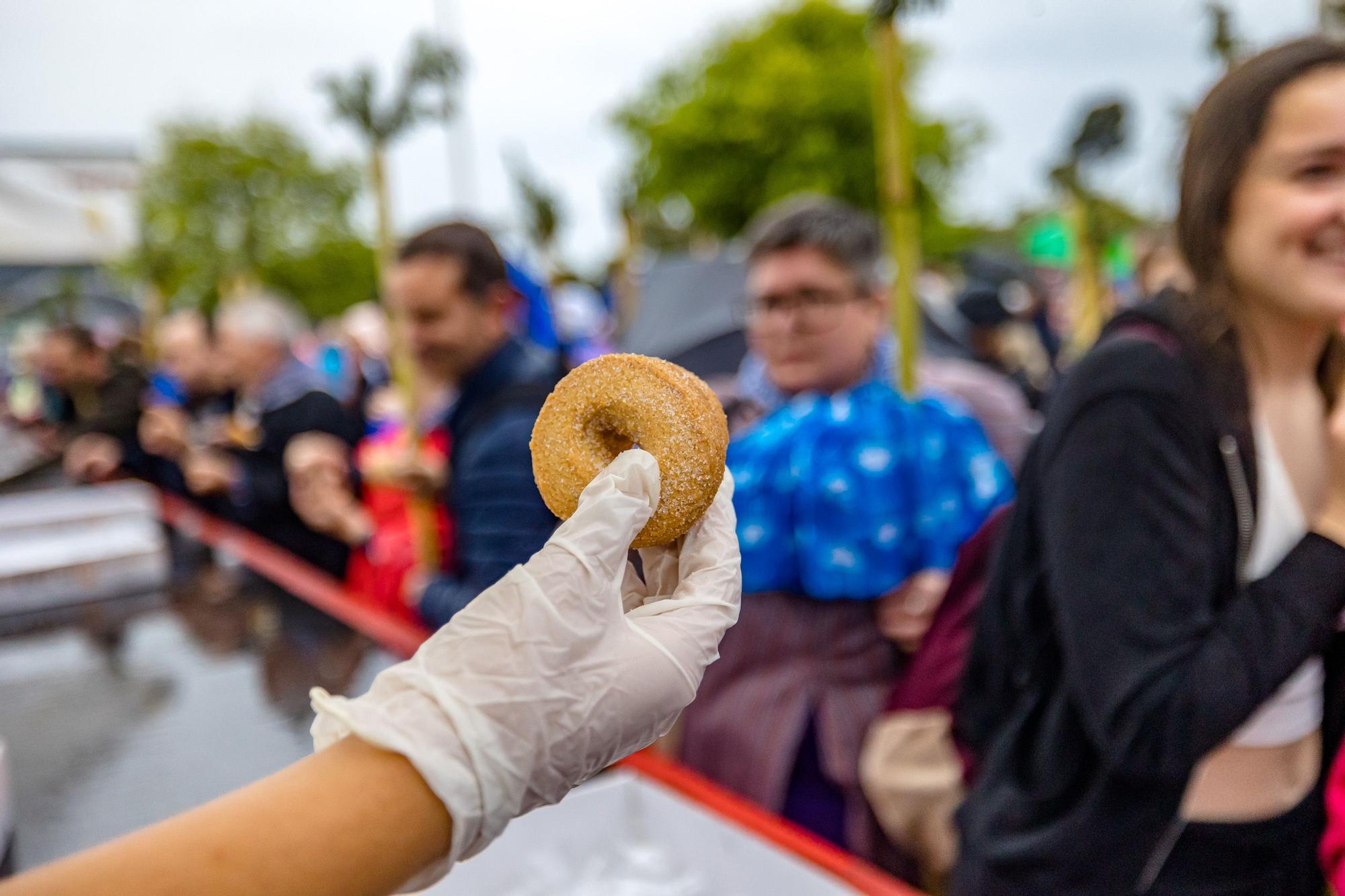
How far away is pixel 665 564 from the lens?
74cm

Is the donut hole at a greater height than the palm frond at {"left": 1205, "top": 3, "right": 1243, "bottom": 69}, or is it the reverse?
the palm frond at {"left": 1205, "top": 3, "right": 1243, "bottom": 69}

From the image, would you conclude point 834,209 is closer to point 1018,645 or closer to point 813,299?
point 813,299

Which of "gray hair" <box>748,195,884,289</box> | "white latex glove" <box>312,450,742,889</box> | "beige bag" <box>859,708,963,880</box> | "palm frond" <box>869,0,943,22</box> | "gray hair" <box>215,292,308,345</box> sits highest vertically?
"palm frond" <box>869,0,943,22</box>

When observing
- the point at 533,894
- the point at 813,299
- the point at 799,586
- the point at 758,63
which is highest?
the point at 758,63

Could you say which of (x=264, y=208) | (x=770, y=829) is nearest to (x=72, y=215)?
(x=264, y=208)

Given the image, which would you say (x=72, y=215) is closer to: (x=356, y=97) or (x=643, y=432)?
(x=356, y=97)

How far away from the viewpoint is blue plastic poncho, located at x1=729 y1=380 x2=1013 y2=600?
1.61 m

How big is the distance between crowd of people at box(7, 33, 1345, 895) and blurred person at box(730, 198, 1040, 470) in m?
0.14

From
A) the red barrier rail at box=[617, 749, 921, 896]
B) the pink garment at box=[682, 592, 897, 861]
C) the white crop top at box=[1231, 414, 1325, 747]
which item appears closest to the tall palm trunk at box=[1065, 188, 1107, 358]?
the pink garment at box=[682, 592, 897, 861]

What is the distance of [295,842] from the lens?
0.57 metres

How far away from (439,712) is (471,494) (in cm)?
67

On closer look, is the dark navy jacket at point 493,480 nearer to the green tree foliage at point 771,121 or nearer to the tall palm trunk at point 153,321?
the tall palm trunk at point 153,321

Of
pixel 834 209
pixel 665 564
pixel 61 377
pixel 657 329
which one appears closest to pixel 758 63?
pixel 657 329

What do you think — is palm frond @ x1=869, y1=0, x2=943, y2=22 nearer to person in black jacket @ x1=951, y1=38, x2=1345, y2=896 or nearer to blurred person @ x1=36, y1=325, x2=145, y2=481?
person in black jacket @ x1=951, y1=38, x2=1345, y2=896
